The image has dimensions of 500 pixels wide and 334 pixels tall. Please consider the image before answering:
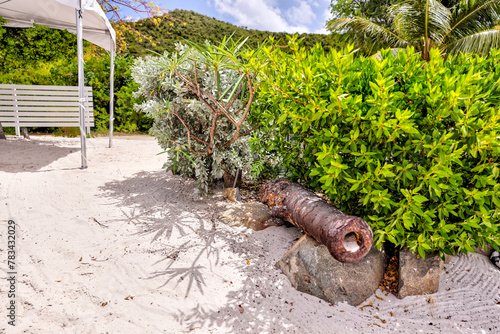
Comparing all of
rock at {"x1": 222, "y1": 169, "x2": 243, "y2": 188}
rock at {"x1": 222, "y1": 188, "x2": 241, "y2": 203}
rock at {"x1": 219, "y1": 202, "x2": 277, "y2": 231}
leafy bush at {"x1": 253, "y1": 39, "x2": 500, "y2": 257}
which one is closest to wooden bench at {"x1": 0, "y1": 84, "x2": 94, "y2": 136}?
rock at {"x1": 222, "y1": 169, "x2": 243, "y2": 188}

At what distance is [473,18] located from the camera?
11000 mm

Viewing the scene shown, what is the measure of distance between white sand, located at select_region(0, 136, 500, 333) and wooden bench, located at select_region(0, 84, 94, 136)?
197 inches

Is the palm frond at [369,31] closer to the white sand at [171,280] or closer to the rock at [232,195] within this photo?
the rock at [232,195]

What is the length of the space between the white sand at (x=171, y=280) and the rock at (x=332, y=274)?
79 mm

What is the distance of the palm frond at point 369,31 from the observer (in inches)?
488

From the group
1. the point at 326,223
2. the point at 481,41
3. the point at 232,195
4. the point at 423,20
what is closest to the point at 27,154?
the point at 232,195

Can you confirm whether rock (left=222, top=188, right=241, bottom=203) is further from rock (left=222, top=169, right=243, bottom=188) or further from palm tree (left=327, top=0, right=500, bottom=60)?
palm tree (left=327, top=0, right=500, bottom=60)

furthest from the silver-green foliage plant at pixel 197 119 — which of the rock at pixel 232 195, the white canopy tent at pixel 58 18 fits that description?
the white canopy tent at pixel 58 18

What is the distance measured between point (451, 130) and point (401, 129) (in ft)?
1.52

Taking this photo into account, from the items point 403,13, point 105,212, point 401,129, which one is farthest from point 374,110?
point 403,13

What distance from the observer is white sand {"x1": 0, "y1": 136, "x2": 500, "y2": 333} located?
2.10 metres

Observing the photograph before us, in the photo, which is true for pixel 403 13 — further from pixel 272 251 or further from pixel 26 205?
pixel 26 205

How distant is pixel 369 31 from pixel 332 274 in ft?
43.6

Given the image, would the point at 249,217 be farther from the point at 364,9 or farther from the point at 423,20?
the point at 364,9
